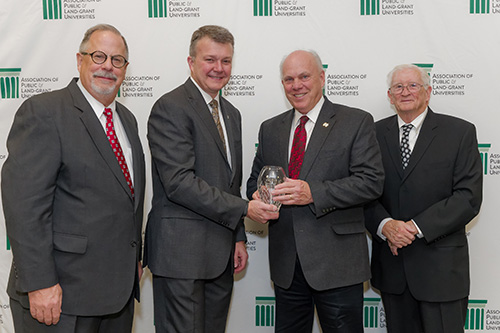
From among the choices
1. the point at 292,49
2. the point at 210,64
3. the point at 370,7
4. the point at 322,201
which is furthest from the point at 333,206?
the point at 370,7

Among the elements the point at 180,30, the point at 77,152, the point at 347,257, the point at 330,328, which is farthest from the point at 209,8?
the point at 330,328

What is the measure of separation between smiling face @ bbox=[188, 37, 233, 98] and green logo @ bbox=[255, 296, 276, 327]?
182 centimetres

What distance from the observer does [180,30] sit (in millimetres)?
3424

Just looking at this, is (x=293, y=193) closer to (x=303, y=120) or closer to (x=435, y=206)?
(x=303, y=120)

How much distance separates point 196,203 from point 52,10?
2.17 metres

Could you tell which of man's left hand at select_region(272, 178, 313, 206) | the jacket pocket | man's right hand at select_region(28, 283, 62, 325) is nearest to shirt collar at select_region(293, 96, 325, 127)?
man's left hand at select_region(272, 178, 313, 206)

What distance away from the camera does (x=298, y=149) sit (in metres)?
2.66

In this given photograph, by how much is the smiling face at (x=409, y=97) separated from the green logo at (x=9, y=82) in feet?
9.28

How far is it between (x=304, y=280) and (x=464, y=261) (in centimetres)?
102

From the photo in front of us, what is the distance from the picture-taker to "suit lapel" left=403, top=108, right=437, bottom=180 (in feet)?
9.09

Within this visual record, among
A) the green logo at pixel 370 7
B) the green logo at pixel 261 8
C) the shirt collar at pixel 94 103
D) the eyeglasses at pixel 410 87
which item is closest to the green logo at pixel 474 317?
the eyeglasses at pixel 410 87

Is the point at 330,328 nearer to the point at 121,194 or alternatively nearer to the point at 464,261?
the point at 464,261

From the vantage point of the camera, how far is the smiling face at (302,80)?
8.75ft

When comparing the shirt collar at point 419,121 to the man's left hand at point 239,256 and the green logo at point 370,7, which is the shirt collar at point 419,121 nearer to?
the green logo at point 370,7
